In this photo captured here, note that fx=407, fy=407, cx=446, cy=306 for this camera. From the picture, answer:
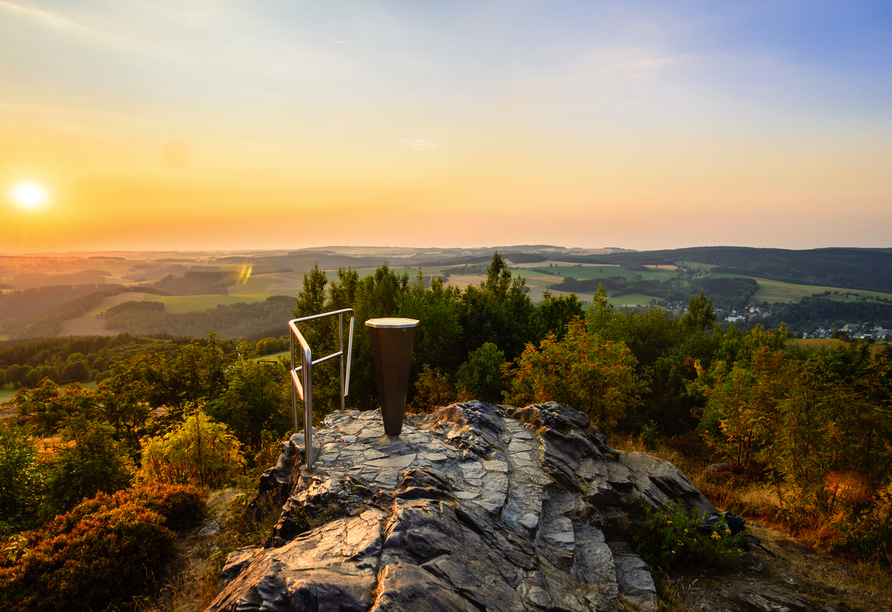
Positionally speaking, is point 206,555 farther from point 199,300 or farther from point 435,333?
point 199,300

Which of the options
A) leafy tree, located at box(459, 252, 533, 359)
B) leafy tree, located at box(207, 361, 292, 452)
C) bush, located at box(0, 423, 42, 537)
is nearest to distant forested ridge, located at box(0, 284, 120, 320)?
leafy tree, located at box(207, 361, 292, 452)

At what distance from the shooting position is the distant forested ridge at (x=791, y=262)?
118062 millimetres

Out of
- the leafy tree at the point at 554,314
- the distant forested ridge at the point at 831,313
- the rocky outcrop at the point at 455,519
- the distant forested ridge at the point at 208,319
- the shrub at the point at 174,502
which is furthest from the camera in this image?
the distant forested ridge at the point at 208,319

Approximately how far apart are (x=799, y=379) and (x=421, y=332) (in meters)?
15.3

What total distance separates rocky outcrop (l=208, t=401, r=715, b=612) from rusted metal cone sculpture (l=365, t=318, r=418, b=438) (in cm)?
67

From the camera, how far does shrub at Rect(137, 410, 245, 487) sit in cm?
1032

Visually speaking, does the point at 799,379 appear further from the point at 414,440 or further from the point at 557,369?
the point at 414,440

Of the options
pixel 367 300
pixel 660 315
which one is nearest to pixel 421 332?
pixel 367 300

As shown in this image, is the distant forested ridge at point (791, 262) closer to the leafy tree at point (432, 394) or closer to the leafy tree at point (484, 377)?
the leafy tree at point (484, 377)

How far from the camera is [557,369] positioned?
10469mm

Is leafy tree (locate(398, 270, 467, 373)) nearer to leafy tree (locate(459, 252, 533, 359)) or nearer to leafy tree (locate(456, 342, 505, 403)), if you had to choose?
leafy tree (locate(459, 252, 533, 359))

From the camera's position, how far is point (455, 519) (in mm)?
4492

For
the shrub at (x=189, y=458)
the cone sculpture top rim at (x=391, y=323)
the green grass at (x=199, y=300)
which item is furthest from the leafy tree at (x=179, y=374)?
the green grass at (x=199, y=300)

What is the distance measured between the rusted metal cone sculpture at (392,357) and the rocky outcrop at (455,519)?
665mm
